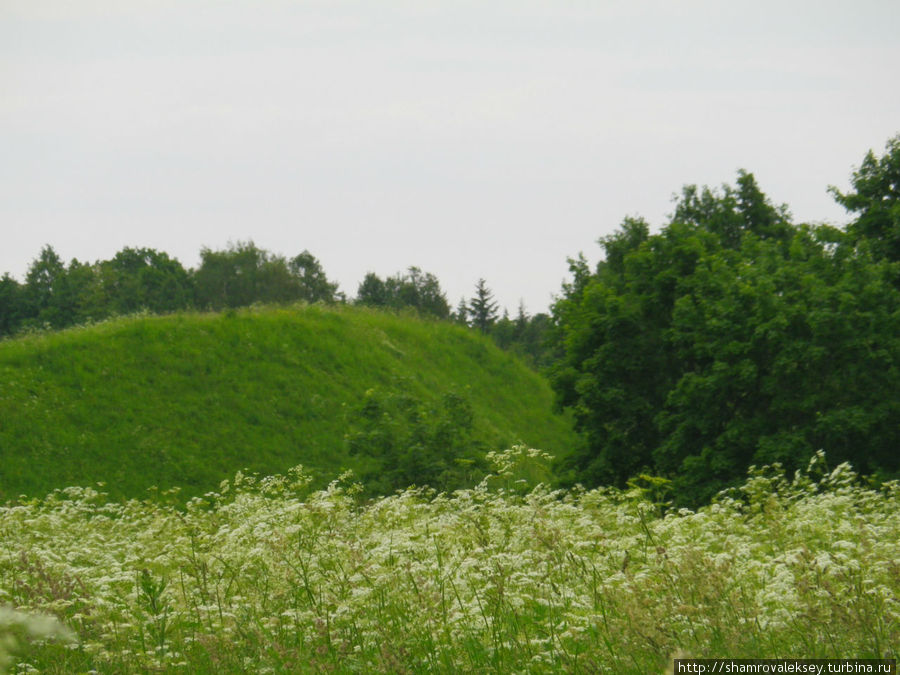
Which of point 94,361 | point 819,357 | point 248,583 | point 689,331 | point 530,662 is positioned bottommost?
point 530,662

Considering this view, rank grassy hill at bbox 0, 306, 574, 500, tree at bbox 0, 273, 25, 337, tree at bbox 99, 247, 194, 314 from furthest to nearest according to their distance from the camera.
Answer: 1. tree at bbox 0, 273, 25, 337
2. tree at bbox 99, 247, 194, 314
3. grassy hill at bbox 0, 306, 574, 500

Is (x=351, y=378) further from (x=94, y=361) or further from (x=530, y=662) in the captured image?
(x=530, y=662)

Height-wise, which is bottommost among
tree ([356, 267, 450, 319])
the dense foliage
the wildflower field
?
the wildflower field

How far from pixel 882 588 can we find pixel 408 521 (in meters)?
4.90

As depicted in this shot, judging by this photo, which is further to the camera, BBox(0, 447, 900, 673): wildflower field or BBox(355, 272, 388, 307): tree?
BBox(355, 272, 388, 307): tree

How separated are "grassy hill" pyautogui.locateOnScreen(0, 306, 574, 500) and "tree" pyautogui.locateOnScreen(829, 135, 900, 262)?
Result: 563 inches

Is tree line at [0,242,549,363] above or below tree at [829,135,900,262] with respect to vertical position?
above

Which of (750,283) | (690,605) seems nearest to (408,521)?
(690,605)

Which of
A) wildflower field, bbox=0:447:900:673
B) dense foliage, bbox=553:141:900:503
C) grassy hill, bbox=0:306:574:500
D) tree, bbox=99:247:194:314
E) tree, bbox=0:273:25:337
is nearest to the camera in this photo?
wildflower field, bbox=0:447:900:673

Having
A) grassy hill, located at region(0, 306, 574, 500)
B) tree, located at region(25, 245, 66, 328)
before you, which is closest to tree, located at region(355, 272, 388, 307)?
tree, located at region(25, 245, 66, 328)

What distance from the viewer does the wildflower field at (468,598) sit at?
4684 mm

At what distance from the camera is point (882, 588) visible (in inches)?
182

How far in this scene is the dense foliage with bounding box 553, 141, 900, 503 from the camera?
20.9 metres

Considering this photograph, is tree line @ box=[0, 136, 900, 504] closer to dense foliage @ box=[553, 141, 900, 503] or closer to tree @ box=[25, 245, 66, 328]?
dense foliage @ box=[553, 141, 900, 503]
